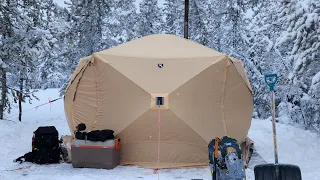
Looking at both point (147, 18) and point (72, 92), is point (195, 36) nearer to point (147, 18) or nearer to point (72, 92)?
point (147, 18)

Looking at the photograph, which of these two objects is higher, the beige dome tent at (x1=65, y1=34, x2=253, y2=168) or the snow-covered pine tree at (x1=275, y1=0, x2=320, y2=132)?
the snow-covered pine tree at (x1=275, y1=0, x2=320, y2=132)

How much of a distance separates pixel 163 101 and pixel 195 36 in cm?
1624

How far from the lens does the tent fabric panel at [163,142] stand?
8.75m

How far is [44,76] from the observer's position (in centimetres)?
3497

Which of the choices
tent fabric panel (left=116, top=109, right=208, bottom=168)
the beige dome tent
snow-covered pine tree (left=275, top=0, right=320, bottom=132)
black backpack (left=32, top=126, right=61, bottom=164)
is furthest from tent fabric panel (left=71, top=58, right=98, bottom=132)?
snow-covered pine tree (left=275, top=0, right=320, bottom=132)

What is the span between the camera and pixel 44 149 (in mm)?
8766

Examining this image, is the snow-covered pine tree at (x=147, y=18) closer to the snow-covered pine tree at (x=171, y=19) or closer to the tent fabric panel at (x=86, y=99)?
the snow-covered pine tree at (x=171, y=19)

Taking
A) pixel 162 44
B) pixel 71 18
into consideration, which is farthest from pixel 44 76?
pixel 162 44

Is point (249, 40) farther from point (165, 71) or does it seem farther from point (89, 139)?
point (89, 139)

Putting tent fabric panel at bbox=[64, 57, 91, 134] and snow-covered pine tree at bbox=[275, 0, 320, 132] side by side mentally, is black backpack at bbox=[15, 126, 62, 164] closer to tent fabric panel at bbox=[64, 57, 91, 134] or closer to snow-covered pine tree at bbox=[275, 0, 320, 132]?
tent fabric panel at bbox=[64, 57, 91, 134]

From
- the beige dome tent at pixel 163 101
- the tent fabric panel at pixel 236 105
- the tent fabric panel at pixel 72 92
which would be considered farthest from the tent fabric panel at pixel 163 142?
the tent fabric panel at pixel 72 92

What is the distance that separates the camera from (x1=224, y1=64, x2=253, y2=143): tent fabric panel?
30.4 ft

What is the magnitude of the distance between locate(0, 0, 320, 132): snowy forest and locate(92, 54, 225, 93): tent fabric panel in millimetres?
2616

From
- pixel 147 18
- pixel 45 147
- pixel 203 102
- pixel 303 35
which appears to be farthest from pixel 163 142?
pixel 147 18
